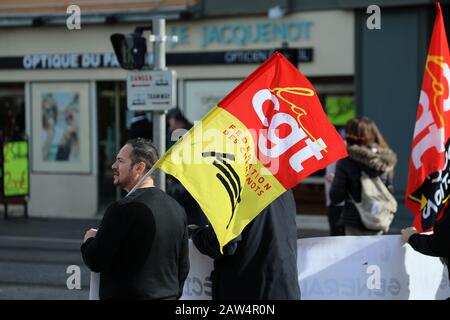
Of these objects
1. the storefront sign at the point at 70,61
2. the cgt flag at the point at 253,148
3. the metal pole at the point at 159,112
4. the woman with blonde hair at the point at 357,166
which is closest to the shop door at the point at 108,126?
the storefront sign at the point at 70,61

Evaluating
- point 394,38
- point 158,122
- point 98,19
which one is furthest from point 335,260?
point 98,19

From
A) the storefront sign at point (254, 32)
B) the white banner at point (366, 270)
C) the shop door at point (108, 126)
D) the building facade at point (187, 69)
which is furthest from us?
the shop door at point (108, 126)

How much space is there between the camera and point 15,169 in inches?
587

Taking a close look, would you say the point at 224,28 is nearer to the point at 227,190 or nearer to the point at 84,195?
the point at 84,195

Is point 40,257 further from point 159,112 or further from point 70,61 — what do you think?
point 70,61

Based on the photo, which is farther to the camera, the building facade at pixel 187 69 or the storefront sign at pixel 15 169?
the storefront sign at pixel 15 169

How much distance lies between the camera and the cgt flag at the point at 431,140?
557 cm

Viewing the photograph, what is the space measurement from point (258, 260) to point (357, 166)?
297 cm

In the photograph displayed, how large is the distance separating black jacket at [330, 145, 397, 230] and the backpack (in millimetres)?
52

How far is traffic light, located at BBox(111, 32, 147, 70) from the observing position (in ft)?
30.7

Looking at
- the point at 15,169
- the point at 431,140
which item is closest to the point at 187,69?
the point at 15,169

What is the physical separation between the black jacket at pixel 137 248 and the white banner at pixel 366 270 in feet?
5.02

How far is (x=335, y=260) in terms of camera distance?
5.73 meters

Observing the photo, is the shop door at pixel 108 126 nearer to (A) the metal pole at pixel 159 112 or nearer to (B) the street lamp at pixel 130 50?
(B) the street lamp at pixel 130 50
